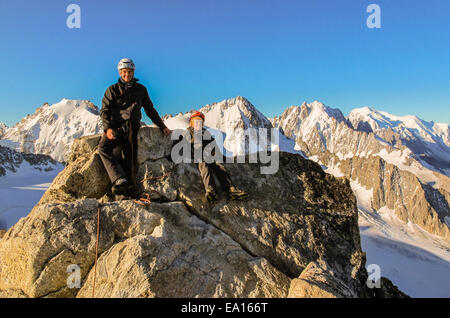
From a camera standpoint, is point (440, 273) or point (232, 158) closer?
point (232, 158)

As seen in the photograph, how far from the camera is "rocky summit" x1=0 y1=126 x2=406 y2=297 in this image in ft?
16.4

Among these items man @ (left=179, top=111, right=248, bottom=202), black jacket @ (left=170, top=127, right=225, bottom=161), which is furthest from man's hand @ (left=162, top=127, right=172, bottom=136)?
black jacket @ (left=170, top=127, right=225, bottom=161)

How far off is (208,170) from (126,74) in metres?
3.96

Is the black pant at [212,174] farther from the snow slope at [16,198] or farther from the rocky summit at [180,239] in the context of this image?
the snow slope at [16,198]

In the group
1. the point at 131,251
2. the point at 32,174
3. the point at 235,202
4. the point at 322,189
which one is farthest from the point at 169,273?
the point at 32,174

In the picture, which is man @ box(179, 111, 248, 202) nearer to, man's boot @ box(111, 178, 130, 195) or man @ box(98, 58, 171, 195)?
man @ box(98, 58, 171, 195)

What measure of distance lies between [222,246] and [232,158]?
12.9ft

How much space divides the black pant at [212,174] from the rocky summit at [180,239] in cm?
42

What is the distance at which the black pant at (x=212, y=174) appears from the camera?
723 cm

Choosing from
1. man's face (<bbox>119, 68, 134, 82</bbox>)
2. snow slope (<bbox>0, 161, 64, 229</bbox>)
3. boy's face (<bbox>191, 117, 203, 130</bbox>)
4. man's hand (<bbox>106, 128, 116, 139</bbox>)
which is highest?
man's face (<bbox>119, 68, 134, 82</bbox>)

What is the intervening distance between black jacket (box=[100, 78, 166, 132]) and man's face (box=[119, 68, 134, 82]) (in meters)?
0.15

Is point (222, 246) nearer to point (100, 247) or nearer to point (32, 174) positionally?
point (100, 247)
